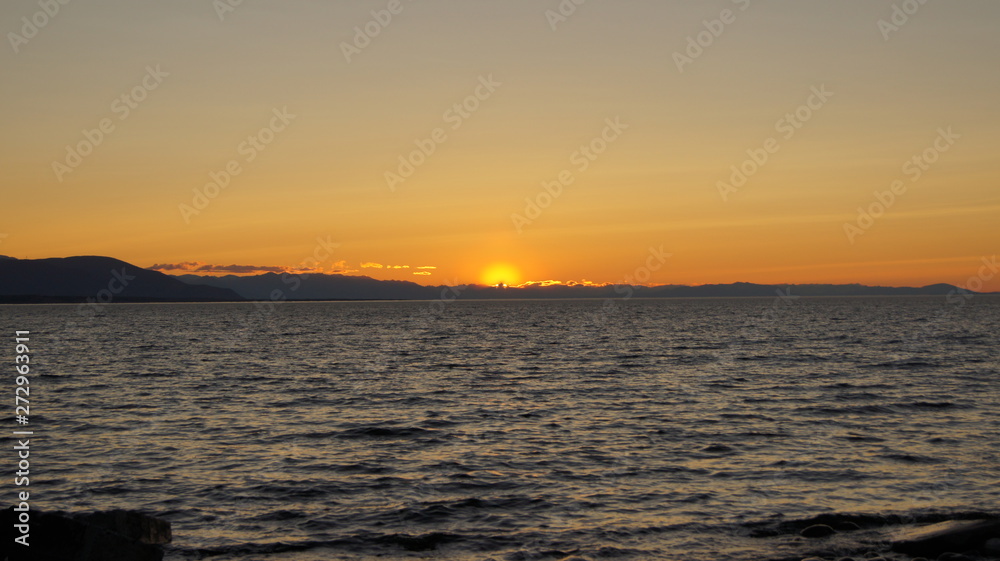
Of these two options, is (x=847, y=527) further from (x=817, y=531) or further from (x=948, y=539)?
(x=948, y=539)

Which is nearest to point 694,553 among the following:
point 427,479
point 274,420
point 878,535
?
point 878,535

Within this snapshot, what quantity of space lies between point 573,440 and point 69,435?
1863cm

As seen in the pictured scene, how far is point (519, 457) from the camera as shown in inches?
970

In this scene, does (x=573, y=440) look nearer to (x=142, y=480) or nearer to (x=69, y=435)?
(x=142, y=480)

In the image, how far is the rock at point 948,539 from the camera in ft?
50.5

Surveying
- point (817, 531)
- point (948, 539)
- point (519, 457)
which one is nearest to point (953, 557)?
point (948, 539)

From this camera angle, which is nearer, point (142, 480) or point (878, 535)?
point (878, 535)

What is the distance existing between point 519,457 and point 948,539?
40.9 ft

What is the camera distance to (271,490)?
20.7 metres

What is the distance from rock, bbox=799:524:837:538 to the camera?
16641 mm

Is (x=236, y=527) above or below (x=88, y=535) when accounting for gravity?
below

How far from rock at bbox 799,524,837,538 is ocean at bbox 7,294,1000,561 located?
1.17 ft

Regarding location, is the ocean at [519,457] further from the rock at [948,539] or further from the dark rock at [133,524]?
the rock at [948,539]

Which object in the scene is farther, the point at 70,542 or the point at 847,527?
the point at 847,527
